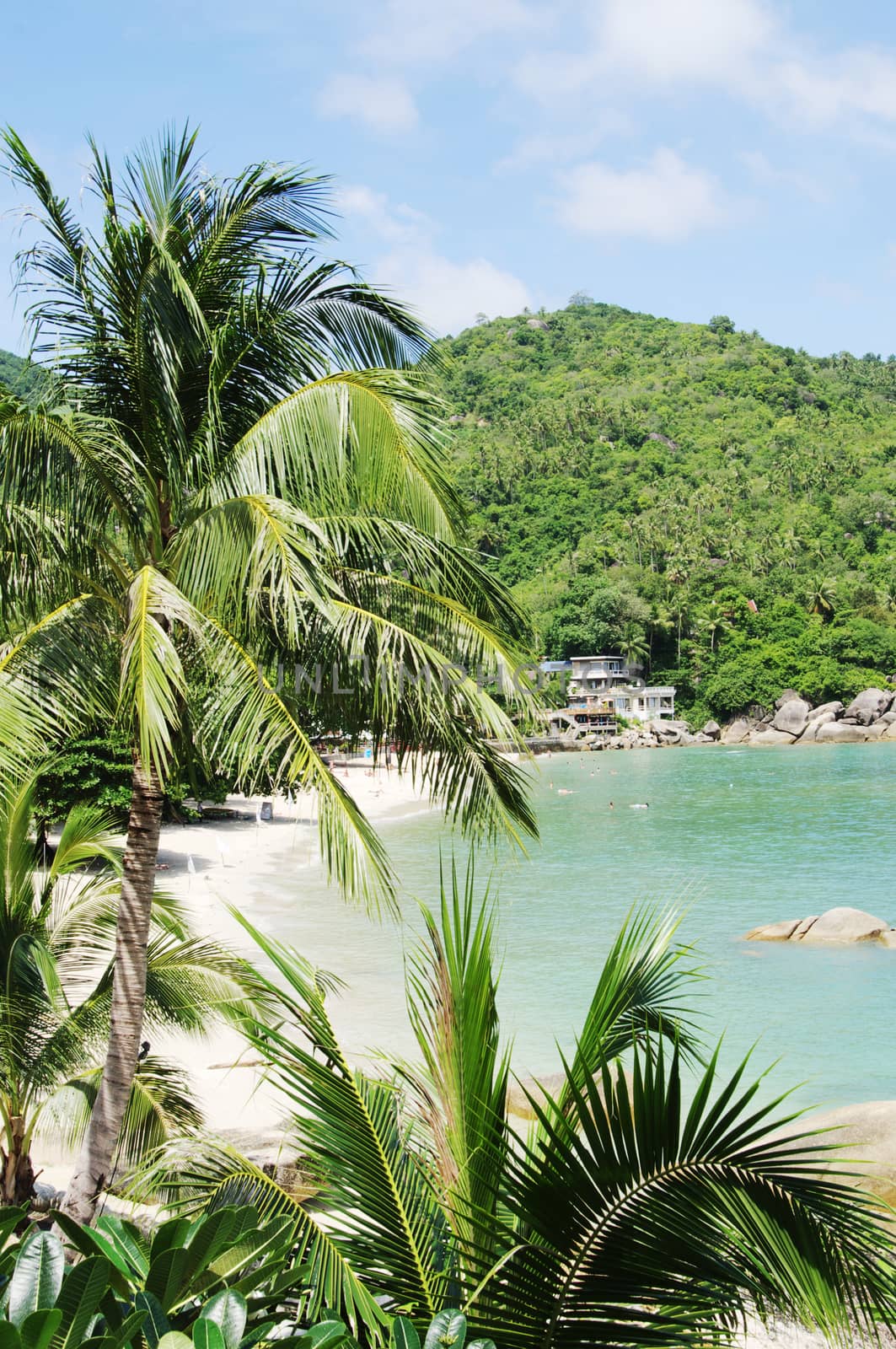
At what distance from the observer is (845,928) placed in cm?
1900

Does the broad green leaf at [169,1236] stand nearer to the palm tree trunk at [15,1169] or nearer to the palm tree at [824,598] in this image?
the palm tree trunk at [15,1169]

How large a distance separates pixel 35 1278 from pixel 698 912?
2273cm

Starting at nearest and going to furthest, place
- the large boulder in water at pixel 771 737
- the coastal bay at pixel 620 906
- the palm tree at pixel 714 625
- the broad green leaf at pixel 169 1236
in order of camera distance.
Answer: the broad green leaf at pixel 169 1236
the coastal bay at pixel 620 906
the large boulder in water at pixel 771 737
the palm tree at pixel 714 625

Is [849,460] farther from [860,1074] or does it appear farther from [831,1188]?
[831,1188]

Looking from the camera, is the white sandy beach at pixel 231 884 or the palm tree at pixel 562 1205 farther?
the white sandy beach at pixel 231 884

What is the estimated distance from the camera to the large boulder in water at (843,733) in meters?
72.7

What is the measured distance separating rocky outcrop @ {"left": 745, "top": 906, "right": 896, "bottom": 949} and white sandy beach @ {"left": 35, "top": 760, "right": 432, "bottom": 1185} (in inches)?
302

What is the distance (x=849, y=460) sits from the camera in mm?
97188

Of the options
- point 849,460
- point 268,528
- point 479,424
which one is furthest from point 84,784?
point 479,424

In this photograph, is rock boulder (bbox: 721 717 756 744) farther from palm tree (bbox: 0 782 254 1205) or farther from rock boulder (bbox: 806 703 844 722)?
palm tree (bbox: 0 782 254 1205)

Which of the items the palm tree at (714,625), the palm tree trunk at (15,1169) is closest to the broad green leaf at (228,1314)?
the palm tree trunk at (15,1169)

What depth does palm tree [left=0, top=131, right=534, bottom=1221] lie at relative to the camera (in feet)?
14.6

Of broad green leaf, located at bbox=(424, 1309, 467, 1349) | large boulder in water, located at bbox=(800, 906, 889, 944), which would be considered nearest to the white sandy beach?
broad green leaf, located at bbox=(424, 1309, 467, 1349)

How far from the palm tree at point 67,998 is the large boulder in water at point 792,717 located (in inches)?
2887
